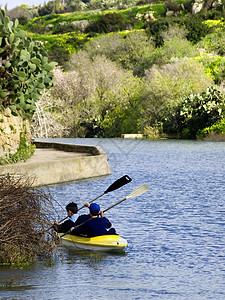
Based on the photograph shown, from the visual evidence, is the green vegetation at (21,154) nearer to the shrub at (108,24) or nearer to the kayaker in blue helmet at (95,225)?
the kayaker in blue helmet at (95,225)

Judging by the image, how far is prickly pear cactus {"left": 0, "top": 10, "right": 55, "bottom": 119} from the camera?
2455cm

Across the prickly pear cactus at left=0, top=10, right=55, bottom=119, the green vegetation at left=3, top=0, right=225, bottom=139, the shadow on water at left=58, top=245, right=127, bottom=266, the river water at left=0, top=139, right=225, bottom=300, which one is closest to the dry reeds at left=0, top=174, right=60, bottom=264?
the river water at left=0, top=139, right=225, bottom=300

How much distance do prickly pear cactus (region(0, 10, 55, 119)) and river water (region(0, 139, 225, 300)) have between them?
3.99m

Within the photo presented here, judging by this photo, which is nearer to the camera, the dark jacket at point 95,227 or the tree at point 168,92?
the dark jacket at point 95,227

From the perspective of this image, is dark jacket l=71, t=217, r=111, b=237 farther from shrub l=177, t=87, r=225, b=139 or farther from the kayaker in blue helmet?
shrub l=177, t=87, r=225, b=139

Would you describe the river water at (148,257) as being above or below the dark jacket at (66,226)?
below

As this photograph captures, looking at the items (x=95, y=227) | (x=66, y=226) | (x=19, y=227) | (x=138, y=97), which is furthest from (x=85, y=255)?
(x=138, y=97)

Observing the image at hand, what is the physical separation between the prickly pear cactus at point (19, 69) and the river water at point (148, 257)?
3.99 metres

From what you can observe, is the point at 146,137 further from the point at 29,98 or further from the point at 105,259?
the point at 105,259

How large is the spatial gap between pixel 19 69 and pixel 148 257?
14.1 meters

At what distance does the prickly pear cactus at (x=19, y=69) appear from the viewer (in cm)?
2455

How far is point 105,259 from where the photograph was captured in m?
13.6

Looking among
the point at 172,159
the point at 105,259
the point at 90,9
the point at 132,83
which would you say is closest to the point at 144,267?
the point at 105,259

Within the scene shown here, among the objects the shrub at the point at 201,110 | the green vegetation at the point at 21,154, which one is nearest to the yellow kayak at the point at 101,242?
the green vegetation at the point at 21,154
